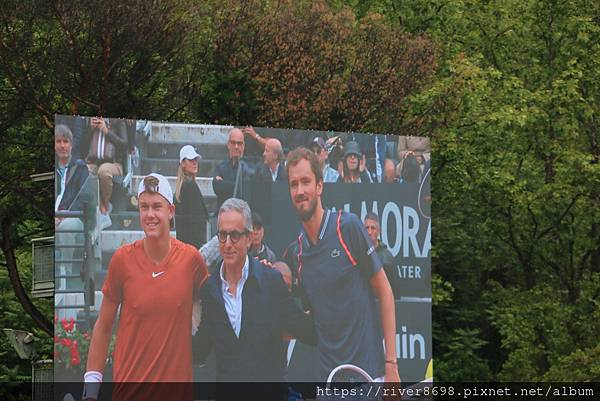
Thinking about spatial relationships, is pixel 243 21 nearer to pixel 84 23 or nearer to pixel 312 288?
pixel 84 23

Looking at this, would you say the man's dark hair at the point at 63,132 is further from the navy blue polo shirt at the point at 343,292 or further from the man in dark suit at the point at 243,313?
the navy blue polo shirt at the point at 343,292

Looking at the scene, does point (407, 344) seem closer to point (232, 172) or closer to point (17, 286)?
point (232, 172)

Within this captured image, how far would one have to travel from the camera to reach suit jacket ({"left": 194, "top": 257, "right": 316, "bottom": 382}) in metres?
14.8

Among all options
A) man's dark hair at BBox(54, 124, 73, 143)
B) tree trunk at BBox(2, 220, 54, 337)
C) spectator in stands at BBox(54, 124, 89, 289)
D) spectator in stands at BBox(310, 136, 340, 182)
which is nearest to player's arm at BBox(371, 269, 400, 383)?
spectator in stands at BBox(310, 136, 340, 182)

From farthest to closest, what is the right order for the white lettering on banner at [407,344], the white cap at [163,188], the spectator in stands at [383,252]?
the white lettering on banner at [407,344]
the spectator in stands at [383,252]
the white cap at [163,188]

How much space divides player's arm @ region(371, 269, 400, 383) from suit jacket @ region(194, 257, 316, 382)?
0.96 metres

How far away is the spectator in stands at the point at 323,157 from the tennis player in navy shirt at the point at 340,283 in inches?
2.3

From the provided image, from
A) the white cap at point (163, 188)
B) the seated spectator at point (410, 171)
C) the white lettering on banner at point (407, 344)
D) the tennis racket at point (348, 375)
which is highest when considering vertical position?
the seated spectator at point (410, 171)

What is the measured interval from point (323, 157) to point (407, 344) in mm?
2381

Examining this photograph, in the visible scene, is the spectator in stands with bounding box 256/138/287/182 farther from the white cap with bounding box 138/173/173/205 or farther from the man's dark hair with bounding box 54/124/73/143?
the man's dark hair with bounding box 54/124/73/143

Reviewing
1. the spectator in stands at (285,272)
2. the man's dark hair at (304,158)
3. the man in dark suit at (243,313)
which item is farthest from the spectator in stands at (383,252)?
the man in dark suit at (243,313)

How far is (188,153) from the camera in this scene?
14719 millimetres

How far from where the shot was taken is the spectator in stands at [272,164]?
1516 cm

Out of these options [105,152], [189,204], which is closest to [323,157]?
[189,204]
